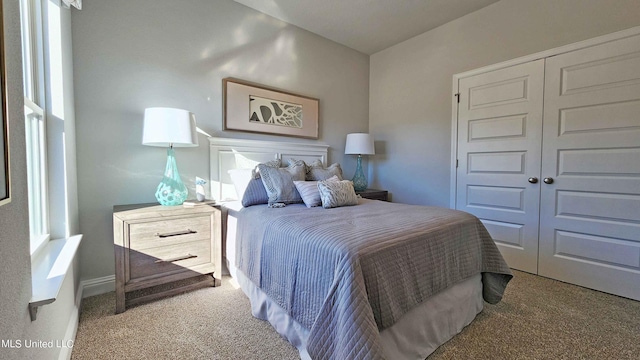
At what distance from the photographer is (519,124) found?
8.95 ft

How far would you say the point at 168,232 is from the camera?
2031 millimetres

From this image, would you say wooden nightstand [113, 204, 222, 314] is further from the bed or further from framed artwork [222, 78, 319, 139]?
framed artwork [222, 78, 319, 139]

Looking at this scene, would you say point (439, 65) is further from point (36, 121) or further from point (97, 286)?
point (97, 286)

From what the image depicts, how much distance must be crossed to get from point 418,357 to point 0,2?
6.66ft

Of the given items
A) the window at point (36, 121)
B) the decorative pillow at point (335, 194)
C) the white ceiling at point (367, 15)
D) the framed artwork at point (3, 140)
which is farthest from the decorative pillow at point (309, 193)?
the white ceiling at point (367, 15)

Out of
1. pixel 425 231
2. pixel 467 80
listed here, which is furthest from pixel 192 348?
pixel 467 80

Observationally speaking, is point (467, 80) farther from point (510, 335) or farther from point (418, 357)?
point (418, 357)

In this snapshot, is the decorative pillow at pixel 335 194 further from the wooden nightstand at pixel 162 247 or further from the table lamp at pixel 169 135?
the table lamp at pixel 169 135

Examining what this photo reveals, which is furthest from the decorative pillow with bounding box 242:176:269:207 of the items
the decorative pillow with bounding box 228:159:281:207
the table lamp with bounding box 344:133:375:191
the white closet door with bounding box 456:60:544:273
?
the white closet door with bounding box 456:60:544:273

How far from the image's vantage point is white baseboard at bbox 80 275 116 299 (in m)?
2.09

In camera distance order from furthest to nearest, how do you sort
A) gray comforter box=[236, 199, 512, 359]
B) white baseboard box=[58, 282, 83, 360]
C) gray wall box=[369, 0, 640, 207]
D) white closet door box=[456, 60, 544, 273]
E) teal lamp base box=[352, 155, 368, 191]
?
teal lamp base box=[352, 155, 368, 191] → white closet door box=[456, 60, 544, 273] → gray wall box=[369, 0, 640, 207] → white baseboard box=[58, 282, 83, 360] → gray comforter box=[236, 199, 512, 359]

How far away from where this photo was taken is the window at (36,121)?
1389 mm

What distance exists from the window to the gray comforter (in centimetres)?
112

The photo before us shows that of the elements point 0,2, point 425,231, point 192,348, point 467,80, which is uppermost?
point 467,80
